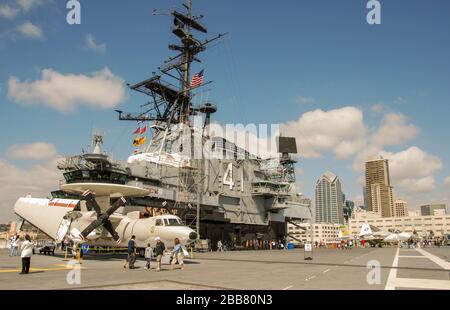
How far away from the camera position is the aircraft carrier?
50.0 metres

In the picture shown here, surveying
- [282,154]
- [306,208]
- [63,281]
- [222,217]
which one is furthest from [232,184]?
[63,281]

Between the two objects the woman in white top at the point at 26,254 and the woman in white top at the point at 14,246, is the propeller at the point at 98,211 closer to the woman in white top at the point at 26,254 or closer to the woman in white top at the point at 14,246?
the woman in white top at the point at 14,246

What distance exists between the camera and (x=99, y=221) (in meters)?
29.7

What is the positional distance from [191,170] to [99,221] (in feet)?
94.8

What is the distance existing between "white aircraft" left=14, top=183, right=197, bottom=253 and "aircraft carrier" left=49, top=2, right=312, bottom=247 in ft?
38.5

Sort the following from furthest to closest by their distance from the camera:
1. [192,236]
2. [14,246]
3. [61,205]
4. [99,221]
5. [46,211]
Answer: [46,211]
[14,246]
[61,205]
[99,221]
[192,236]

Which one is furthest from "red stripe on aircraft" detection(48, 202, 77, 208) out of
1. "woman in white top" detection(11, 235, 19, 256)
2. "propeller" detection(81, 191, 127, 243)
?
"woman in white top" detection(11, 235, 19, 256)

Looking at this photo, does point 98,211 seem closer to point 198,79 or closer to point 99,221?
point 99,221

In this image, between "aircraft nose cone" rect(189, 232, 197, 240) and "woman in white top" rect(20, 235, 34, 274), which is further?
"aircraft nose cone" rect(189, 232, 197, 240)

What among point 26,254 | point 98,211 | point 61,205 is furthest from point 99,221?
point 26,254

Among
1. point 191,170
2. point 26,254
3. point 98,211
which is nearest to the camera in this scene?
point 26,254

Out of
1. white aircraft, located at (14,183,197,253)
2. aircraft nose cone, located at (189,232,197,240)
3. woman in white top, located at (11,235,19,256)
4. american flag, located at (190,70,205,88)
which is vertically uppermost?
american flag, located at (190,70,205,88)

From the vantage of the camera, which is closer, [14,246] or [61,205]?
[61,205]

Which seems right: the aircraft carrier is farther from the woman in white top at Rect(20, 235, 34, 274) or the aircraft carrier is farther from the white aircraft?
the woman in white top at Rect(20, 235, 34, 274)
